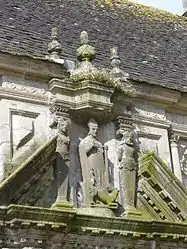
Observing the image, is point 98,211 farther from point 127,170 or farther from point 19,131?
point 19,131

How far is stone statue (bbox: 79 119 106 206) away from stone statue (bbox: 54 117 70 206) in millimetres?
246

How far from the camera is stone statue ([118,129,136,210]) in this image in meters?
8.38

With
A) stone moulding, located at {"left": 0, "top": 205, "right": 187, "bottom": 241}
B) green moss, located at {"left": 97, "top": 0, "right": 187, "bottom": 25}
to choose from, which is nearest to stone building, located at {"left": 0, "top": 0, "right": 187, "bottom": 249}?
stone moulding, located at {"left": 0, "top": 205, "right": 187, "bottom": 241}

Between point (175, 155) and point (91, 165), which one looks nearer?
point (91, 165)

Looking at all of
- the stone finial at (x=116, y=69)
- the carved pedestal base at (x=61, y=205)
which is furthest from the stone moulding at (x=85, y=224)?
the stone finial at (x=116, y=69)

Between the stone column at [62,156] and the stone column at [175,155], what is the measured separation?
6.17 ft

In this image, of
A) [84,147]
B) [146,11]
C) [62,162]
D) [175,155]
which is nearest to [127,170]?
[84,147]

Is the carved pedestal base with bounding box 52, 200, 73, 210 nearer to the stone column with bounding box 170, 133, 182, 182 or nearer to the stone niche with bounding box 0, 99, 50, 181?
the stone niche with bounding box 0, 99, 50, 181

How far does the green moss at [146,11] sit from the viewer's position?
1298 centimetres

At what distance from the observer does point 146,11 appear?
13.5 metres

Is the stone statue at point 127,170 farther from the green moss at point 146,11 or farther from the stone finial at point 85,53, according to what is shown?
the green moss at point 146,11

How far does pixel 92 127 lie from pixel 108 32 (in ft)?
10.7

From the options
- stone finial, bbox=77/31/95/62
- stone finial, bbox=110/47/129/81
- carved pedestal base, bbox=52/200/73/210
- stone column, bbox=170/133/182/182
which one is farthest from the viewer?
stone column, bbox=170/133/182/182

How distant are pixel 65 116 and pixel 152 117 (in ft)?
5.09
